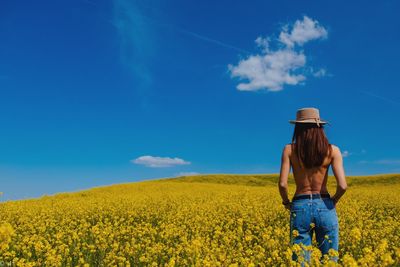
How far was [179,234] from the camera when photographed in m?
8.37

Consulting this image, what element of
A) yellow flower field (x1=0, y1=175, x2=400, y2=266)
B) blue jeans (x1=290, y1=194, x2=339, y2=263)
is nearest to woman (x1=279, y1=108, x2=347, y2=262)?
blue jeans (x1=290, y1=194, x2=339, y2=263)

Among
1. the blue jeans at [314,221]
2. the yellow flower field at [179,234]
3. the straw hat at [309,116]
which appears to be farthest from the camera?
the yellow flower field at [179,234]

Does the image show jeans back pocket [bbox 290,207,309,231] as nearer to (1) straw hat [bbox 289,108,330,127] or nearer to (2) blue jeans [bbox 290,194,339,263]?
(2) blue jeans [bbox 290,194,339,263]

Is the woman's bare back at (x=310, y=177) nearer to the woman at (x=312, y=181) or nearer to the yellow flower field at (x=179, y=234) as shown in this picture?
the woman at (x=312, y=181)

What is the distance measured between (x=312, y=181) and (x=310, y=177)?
0.18 feet

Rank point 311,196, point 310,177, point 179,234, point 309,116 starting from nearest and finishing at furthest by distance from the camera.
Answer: point 311,196, point 310,177, point 309,116, point 179,234

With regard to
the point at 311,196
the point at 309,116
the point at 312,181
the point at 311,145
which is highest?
the point at 309,116

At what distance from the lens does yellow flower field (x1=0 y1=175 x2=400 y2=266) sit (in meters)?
5.91

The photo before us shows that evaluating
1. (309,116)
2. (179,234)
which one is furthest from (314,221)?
(179,234)

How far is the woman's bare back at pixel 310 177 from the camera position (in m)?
4.71

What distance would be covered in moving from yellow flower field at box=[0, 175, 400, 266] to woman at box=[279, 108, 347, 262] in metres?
0.41

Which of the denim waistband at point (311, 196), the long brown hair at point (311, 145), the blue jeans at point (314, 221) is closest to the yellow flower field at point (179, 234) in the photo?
the blue jeans at point (314, 221)

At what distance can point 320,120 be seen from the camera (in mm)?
5094

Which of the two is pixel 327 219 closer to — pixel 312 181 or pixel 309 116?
pixel 312 181
